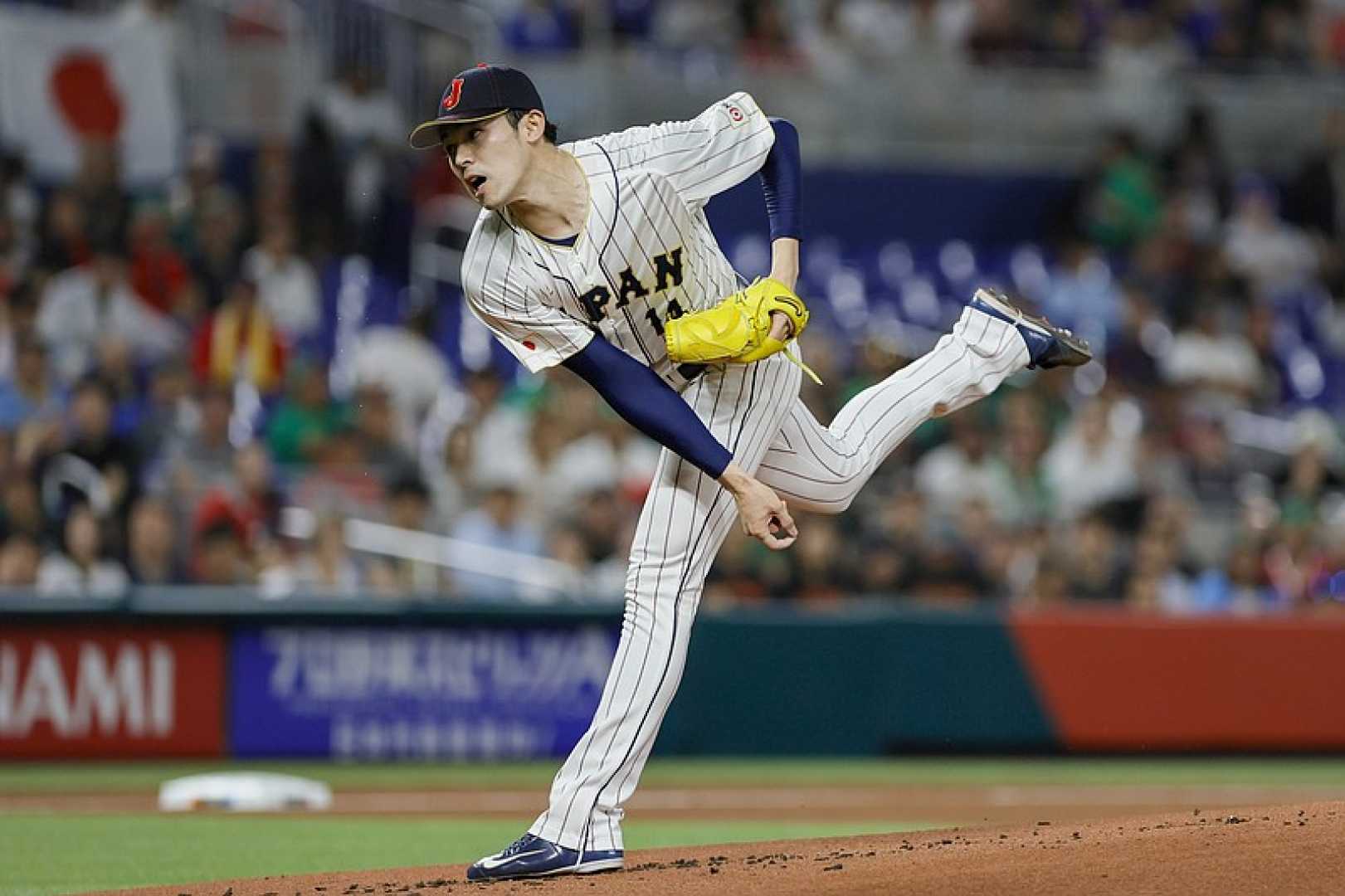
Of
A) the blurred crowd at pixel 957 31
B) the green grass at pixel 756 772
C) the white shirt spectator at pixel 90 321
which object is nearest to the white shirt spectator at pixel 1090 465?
the green grass at pixel 756 772

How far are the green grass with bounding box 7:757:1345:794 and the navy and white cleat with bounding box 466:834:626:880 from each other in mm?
4568

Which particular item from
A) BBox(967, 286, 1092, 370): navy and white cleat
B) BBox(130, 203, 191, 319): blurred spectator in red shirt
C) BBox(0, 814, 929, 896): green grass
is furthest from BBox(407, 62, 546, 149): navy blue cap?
BBox(130, 203, 191, 319): blurred spectator in red shirt

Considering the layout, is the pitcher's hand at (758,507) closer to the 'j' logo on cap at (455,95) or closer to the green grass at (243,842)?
the 'j' logo on cap at (455,95)

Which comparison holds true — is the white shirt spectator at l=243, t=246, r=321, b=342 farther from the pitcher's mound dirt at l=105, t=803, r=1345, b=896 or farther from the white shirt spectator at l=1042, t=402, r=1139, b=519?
the pitcher's mound dirt at l=105, t=803, r=1345, b=896

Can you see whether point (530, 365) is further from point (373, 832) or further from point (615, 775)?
point (373, 832)

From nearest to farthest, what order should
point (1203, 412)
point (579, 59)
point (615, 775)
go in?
1. point (615, 775)
2. point (1203, 412)
3. point (579, 59)

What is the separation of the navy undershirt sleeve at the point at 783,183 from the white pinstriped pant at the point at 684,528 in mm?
359

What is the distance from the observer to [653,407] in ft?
17.4

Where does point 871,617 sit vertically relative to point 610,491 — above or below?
below

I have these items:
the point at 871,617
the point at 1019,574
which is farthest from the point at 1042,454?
the point at 871,617

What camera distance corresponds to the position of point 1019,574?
12070mm

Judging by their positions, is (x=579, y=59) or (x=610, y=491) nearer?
(x=610, y=491)

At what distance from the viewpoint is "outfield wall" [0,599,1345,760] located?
10859 mm

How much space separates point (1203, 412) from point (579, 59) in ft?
16.7
